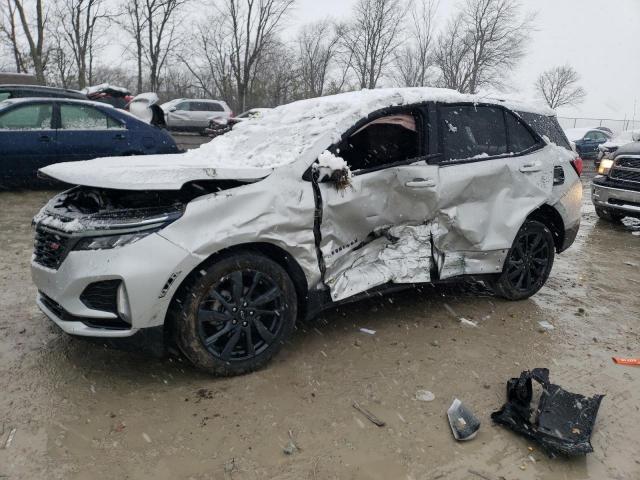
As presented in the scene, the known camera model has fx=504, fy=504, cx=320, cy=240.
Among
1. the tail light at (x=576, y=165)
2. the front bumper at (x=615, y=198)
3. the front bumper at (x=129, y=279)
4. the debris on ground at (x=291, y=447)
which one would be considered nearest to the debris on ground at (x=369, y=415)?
the debris on ground at (x=291, y=447)

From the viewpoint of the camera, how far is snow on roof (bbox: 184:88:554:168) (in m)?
3.37

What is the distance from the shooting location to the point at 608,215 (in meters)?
8.95

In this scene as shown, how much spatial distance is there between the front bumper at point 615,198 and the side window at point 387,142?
5.68 m

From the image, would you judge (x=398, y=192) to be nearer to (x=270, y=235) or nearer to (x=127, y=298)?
(x=270, y=235)

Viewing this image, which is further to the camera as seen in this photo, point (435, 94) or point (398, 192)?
point (435, 94)

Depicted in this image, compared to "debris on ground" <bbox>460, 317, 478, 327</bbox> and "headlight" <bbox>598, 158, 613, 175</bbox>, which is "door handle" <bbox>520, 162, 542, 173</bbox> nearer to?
"debris on ground" <bbox>460, 317, 478, 327</bbox>

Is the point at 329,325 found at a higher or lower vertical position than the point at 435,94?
lower

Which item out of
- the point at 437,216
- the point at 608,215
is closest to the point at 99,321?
the point at 437,216

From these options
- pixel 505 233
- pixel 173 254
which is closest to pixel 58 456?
pixel 173 254

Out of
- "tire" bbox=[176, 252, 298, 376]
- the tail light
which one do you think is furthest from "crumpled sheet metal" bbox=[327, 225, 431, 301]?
the tail light

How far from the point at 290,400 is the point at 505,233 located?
91.9 inches

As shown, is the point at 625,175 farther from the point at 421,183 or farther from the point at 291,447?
the point at 291,447

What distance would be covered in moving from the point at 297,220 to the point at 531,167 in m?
2.34

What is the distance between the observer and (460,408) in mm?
2822
